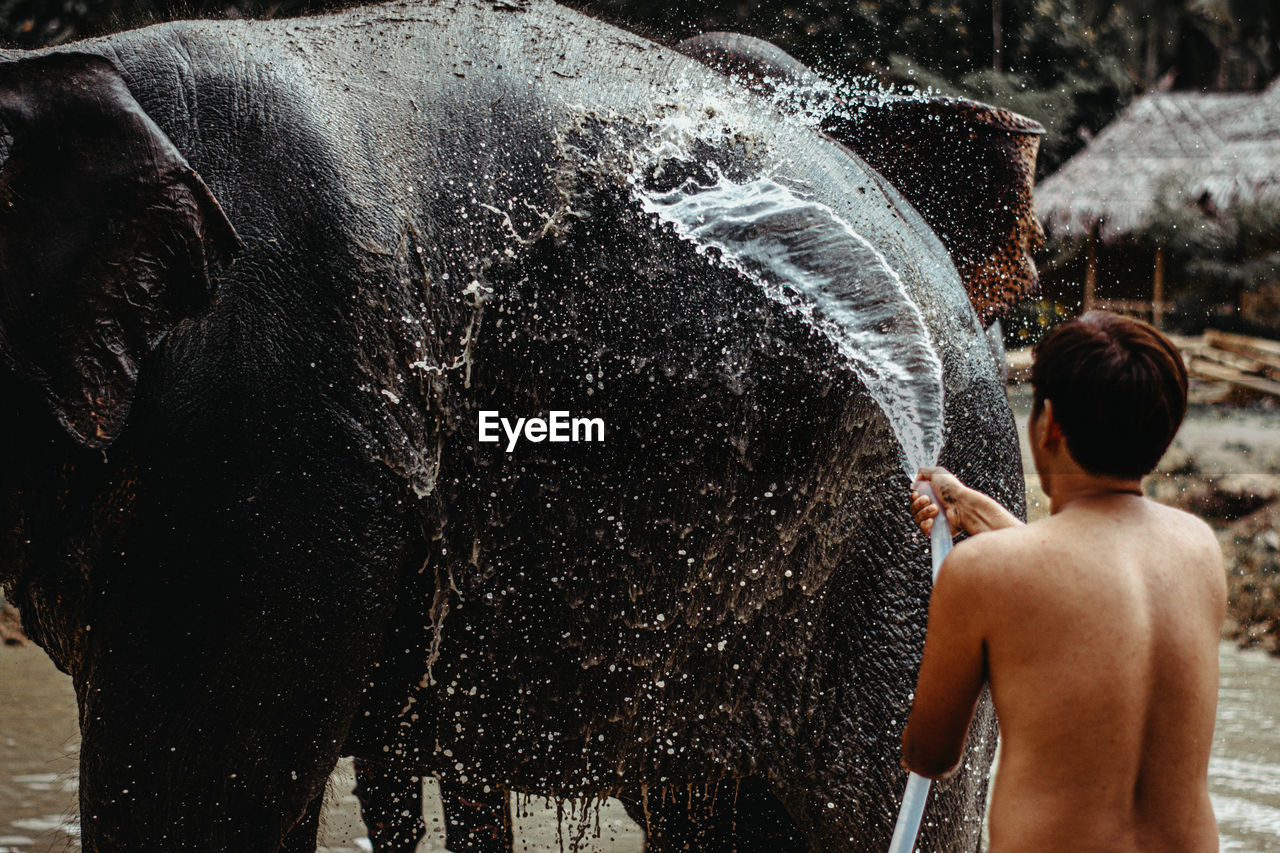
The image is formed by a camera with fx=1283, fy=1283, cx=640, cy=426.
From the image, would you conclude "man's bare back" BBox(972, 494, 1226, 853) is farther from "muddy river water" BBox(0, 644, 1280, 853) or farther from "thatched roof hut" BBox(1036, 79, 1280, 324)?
"thatched roof hut" BBox(1036, 79, 1280, 324)

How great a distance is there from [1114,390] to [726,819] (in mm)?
1312

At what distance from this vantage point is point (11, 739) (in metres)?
3.95

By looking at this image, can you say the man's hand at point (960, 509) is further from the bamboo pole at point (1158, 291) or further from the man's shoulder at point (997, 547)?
the bamboo pole at point (1158, 291)

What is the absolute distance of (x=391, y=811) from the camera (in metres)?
2.75

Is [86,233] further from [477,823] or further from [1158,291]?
[1158,291]

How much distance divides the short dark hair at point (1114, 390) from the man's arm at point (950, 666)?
154 millimetres

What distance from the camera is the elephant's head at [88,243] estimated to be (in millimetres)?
1471

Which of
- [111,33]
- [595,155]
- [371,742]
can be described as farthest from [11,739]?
[595,155]

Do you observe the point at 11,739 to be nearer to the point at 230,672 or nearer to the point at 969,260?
the point at 230,672

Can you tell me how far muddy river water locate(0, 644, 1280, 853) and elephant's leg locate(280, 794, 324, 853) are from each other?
825 millimetres

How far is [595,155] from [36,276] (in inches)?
30.4

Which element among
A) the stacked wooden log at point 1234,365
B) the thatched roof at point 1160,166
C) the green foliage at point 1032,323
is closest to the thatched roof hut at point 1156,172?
the thatched roof at point 1160,166
